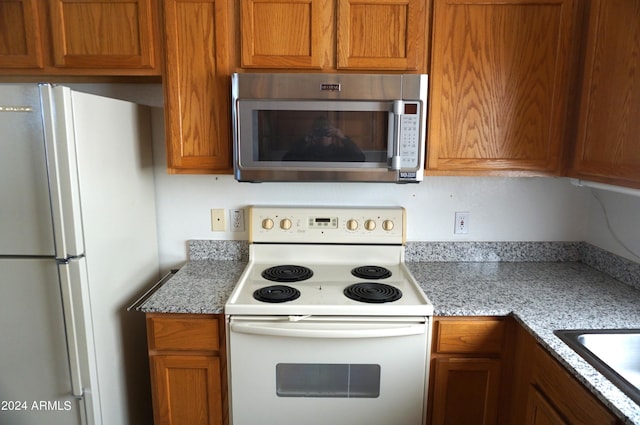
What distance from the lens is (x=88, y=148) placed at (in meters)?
1.30

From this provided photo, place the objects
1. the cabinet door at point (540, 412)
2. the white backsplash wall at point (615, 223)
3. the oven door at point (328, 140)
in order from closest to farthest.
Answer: the cabinet door at point (540, 412) < the oven door at point (328, 140) < the white backsplash wall at point (615, 223)

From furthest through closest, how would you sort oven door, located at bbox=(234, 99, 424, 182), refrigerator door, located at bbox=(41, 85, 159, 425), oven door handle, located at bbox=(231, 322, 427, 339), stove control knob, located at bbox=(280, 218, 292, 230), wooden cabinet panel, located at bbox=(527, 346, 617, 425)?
stove control knob, located at bbox=(280, 218, 292, 230), oven door, located at bbox=(234, 99, 424, 182), oven door handle, located at bbox=(231, 322, 427, 339), refrigerator door, located at bbox=(41, 85, 159, 425), wooden cabinet panel, located at bbox=(527, 346, 617, 425)

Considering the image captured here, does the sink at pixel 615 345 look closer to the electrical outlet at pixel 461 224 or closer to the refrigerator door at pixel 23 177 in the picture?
the electrical outlet at pixel 461 224

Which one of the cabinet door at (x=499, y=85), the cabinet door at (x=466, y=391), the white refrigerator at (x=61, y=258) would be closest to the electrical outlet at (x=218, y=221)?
the white refrigerator at (x=61, y=258)

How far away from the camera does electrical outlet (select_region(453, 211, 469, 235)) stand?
1.91m

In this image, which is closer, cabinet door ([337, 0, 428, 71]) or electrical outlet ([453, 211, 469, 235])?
cabinet door ([337, 0, 428, 71])

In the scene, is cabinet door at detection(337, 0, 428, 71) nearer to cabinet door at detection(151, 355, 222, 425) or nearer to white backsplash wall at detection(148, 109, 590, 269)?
white backsplash wall at detection(148, 109, 590, 269)

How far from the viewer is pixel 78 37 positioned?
1.48 m

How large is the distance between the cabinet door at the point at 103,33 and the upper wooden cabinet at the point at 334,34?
1.23 ft

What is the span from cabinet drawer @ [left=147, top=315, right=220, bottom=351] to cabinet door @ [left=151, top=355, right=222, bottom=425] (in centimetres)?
5

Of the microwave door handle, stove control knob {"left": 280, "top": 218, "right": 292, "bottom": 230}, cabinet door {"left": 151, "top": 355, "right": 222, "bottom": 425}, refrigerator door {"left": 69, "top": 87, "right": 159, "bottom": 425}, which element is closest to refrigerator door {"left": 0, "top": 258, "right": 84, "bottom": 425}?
refrigerator door {"left": 69, "top": 87, "right": 159, "bottom": 425}

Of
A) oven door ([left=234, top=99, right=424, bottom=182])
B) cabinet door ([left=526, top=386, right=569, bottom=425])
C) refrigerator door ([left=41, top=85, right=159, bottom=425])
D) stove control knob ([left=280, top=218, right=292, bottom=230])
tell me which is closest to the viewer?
cabinet door ([left=526, top=386, right=569, bottom=425])

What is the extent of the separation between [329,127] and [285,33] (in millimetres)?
395

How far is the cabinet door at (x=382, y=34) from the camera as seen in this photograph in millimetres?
1464
